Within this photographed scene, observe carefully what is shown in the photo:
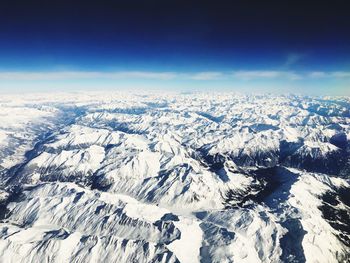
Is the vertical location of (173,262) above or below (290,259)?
above

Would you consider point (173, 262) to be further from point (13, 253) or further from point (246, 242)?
point (13, 253)

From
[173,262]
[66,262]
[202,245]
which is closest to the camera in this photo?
[173,262]

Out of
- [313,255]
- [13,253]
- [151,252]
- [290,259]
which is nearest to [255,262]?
[290,259]

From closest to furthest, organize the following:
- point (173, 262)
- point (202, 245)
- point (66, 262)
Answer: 1. point (173, 262)
2. point (66, 262)
3. point (202, 245)

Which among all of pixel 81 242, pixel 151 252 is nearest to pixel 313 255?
pixel 151 252

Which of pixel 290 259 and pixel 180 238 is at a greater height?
pixel 180 238

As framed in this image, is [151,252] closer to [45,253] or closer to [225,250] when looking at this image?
[225,250]

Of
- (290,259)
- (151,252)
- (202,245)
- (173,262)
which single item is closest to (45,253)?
(151,252)

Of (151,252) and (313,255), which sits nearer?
(151,252)

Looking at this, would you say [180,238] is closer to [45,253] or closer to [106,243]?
[106,243]

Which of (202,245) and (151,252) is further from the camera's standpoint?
(202,245)
